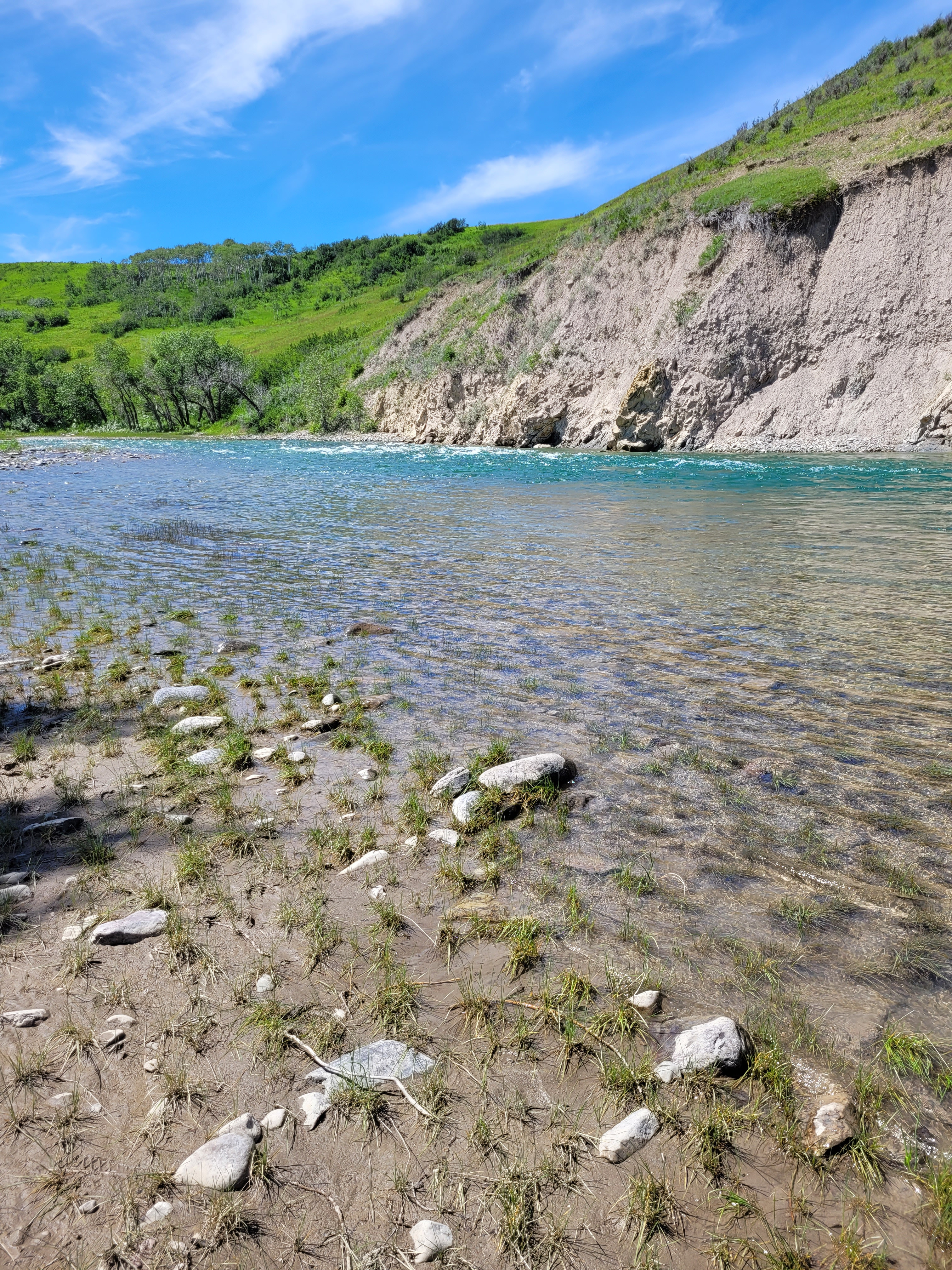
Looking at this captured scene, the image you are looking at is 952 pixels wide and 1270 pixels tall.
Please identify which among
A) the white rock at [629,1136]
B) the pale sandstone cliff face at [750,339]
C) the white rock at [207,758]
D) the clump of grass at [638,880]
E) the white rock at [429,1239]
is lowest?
the clump of grass at [638,880]

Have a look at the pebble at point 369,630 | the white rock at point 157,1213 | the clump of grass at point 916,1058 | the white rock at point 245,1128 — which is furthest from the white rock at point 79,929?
the pebble at point 369,630

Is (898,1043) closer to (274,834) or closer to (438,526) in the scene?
(274,834)

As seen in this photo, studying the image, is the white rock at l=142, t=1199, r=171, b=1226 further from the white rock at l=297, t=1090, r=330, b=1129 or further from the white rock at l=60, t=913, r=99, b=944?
the white rock at l=60, t=913, r=99, b=944

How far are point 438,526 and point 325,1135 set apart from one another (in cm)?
1628

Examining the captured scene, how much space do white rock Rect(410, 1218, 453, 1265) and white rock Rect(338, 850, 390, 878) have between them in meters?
2.09

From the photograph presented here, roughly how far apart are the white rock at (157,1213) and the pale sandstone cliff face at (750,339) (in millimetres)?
45108

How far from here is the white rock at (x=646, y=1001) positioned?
3096 millimetres

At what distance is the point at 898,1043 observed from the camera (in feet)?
9.42

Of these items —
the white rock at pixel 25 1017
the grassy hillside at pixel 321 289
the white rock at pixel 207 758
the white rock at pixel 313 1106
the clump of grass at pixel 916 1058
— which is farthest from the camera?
the grassy hillside at pixel 321 289

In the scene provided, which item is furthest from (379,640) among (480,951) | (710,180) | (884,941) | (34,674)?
(710,180)

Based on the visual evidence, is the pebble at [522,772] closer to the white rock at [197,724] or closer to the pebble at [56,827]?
the white rock at [197,724]

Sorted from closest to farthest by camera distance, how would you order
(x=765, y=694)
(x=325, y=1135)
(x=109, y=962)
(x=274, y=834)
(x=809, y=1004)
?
(x=325, y=1135) < (x=809, y=1004) < (x=109, y=962) < (x=274, y=834) < (x=765, y=694)

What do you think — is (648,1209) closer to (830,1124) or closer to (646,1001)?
(830,1124)

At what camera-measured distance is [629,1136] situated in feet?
8.18
